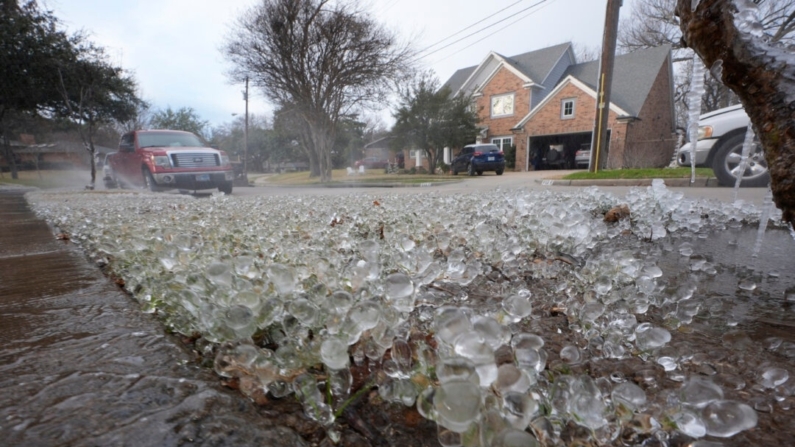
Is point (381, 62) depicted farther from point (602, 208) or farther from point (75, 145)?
point (75, 145)

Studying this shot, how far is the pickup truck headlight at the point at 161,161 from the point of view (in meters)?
8.38

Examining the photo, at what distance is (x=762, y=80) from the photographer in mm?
946

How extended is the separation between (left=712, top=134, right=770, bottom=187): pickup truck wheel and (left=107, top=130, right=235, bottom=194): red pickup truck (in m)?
9.69

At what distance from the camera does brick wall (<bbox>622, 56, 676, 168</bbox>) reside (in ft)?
49.1

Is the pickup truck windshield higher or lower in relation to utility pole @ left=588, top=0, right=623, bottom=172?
lower

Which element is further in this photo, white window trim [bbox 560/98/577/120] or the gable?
white window trim [bbox 560/98/577/120]

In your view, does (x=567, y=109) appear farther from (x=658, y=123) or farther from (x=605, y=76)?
(x=605, y=76)

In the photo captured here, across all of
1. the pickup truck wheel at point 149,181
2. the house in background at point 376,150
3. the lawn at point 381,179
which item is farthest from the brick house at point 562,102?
the house in background at point 376,150

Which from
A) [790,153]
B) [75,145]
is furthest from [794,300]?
[75,145]

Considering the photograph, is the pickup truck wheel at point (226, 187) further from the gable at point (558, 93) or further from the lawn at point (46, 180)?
the gable at point (558, 93)

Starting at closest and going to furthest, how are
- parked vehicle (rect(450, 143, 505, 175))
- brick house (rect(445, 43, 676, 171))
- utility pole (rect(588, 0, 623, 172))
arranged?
utility pole (rect(588, 0, 623, 172)), parked vehicle (rect(450, 143, 505, 175)), brick house (rect(445, 43, 676, 171))

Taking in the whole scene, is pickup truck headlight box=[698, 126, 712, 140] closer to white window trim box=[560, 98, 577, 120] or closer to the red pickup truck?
the red pickup truck

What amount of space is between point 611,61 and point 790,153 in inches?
363

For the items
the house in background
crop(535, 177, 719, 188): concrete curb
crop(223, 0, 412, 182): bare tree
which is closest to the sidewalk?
crop(535, 177, 719, 188): concrete curb
